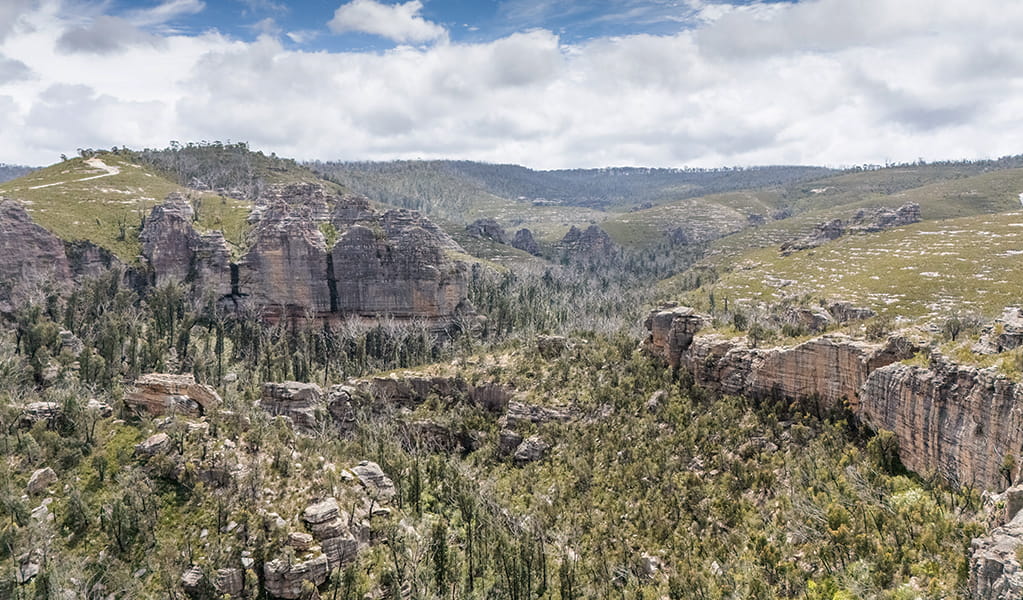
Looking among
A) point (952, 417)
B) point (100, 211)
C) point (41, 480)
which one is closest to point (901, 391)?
point (952, 417)

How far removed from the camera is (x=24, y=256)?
5108 inches

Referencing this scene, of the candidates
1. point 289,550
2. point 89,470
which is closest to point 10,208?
point 89,470

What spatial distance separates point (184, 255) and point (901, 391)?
519ft

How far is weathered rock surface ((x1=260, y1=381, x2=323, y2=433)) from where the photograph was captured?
91875 mm

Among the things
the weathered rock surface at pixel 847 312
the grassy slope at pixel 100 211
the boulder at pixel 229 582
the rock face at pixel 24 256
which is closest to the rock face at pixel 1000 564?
the boulder at pixel 229 582

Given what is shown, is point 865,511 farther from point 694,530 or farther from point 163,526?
point 163,526

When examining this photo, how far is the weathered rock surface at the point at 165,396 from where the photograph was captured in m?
62.5

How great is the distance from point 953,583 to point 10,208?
171 m

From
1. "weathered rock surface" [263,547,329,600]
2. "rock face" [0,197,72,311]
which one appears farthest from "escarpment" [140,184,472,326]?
"weathered rock surface" [263,547,329,600]

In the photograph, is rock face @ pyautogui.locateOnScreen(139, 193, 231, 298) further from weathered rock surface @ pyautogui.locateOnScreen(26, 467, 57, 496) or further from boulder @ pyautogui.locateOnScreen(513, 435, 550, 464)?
weathered rock surface @ pyautogui.locateOnScreen(26, 467, 57, 496)

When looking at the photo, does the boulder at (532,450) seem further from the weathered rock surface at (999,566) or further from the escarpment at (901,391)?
the weathered rock surface at (999,566)

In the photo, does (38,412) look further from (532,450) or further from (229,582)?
(532,450)

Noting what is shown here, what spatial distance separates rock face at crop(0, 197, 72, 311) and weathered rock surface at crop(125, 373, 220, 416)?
87.3 meters

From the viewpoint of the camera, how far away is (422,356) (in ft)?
440
